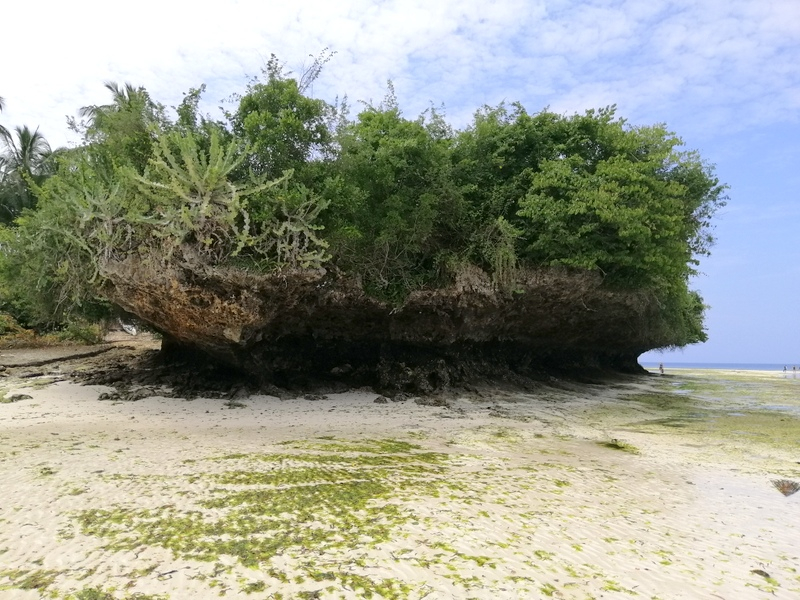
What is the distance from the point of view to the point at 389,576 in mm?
3617

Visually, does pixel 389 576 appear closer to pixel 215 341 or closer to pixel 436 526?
pixel 436 526

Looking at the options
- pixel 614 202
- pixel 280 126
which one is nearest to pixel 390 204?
pixel 280 126

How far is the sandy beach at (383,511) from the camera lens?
3.60 m

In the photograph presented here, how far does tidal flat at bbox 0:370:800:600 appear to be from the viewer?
360cm

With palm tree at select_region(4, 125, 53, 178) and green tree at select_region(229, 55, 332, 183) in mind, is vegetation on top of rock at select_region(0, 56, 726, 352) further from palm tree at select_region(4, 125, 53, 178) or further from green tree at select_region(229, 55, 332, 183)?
palm tree at select_region(4, 125, 53, 178)

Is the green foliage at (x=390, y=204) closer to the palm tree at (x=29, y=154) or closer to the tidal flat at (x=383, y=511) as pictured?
the tidal flat at (x=383, y=511)

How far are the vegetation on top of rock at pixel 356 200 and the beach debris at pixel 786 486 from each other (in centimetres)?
763

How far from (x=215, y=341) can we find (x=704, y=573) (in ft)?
37.3

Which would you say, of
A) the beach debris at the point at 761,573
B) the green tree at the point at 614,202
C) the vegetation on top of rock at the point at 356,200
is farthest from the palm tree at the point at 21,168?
the beach debris at the point at 761,573

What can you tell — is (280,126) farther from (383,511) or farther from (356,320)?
(383,511)

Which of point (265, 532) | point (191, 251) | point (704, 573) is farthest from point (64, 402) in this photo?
point (704, 573)

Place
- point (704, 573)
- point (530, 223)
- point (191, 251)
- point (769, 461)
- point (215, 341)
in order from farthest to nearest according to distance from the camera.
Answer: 1. point (530, 223)
2. point (215, 341)
3. point (191, 251)
4. point (769, 461)
5. point (704, 573)

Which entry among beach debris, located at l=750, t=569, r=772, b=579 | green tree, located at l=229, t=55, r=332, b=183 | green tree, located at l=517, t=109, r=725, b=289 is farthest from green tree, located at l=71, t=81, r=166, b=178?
beach debris, located at l=750, t=569, r=772, b=579

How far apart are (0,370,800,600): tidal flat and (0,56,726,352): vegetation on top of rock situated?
14.1 feet
